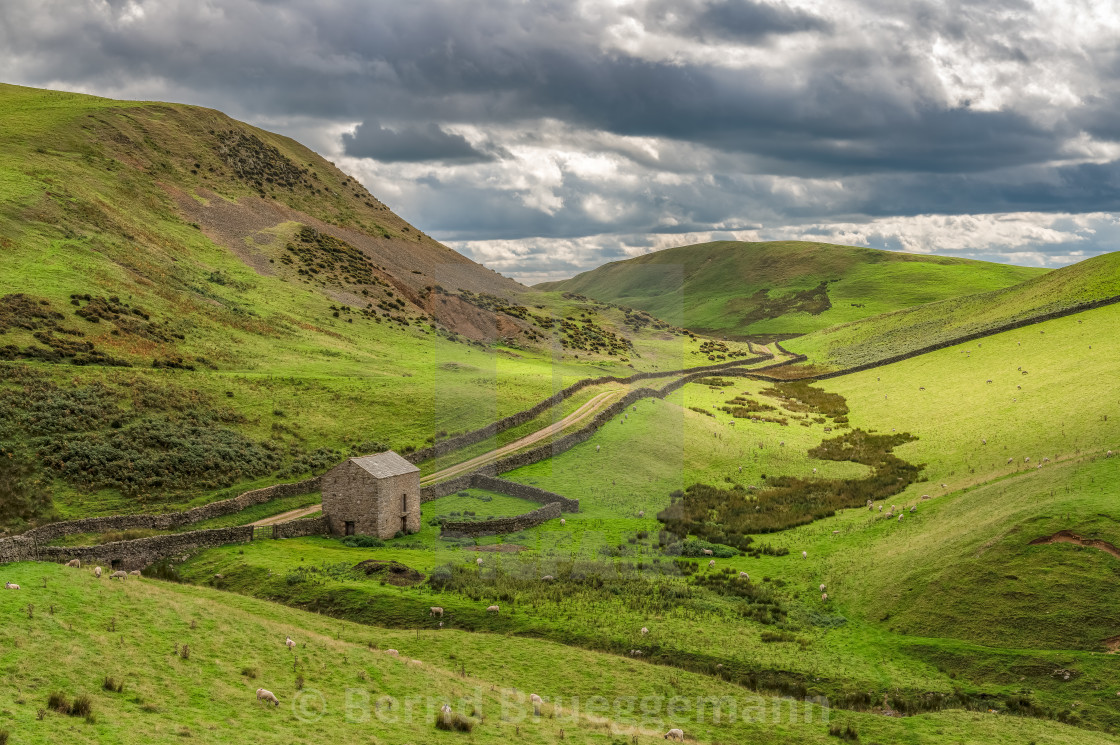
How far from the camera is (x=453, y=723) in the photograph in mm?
19484

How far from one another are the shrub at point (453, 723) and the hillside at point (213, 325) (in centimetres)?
3032

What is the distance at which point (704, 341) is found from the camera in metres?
154

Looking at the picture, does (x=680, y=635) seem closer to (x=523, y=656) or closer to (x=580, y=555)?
(x=523, y=656)

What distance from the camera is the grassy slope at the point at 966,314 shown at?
91.6 meters

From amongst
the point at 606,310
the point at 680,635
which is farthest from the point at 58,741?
the point at 606,310

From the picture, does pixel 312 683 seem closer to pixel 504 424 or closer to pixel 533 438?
pixel 533 438

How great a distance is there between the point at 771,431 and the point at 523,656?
1970 inches

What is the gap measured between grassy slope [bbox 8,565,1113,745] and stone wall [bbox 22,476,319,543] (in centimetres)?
1277

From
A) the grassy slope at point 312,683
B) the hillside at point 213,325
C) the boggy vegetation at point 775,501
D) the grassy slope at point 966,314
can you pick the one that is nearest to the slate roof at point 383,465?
the hillside at point 213,325

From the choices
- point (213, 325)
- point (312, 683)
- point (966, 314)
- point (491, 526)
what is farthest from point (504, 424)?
point (966, 314)

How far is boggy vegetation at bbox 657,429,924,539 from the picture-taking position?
45469 millimetres

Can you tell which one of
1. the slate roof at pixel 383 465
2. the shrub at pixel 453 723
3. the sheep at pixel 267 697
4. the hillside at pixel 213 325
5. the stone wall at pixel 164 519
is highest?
the hillside at pixel 213 325

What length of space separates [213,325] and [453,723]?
216 ft

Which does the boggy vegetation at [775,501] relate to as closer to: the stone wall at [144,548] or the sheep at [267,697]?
the stone wall at [144,548]
